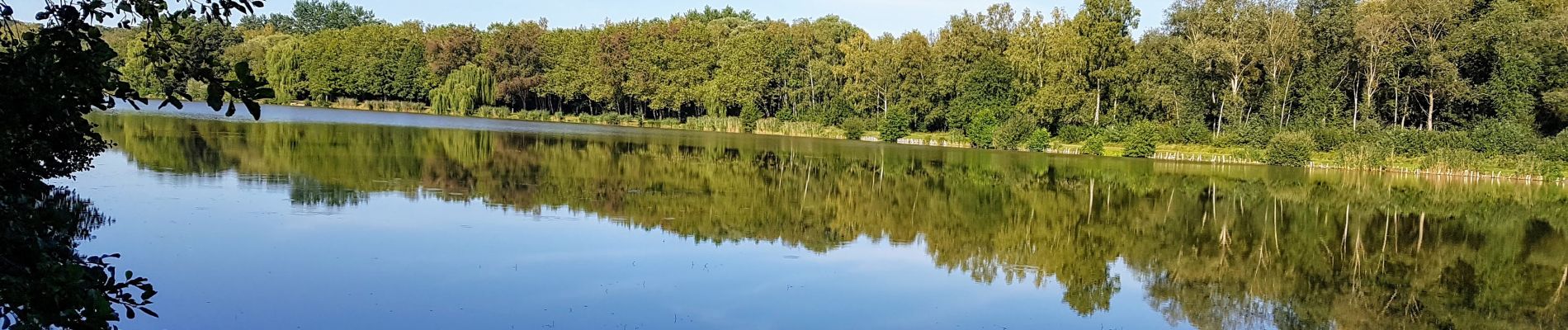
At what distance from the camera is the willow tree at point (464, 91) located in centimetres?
8238

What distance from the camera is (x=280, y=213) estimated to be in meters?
17.9

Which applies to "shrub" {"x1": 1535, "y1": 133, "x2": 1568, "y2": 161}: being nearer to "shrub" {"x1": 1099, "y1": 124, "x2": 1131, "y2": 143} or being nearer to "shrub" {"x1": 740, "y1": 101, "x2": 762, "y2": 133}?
"shrub" {"x1": 1099, "y1": 124, "x2": 1131, "y2": 143}

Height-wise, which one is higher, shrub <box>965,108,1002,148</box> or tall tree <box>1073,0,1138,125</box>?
tall tree <box>1073,0,1138,125</box>

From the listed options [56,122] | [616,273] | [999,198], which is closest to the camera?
[56,122]

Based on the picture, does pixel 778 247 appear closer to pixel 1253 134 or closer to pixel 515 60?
pixel 1253 134

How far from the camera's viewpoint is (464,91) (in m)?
82.1

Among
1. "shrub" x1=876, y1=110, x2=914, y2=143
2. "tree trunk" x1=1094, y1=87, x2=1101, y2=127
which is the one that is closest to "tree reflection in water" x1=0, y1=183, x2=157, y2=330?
"tree trunk" x1=1094, y1=87, x2=1101, y2=127

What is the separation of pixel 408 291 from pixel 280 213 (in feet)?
22.7

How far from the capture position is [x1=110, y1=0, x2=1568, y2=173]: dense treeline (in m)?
45.3

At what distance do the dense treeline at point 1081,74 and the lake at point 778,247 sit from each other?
13.4 metres

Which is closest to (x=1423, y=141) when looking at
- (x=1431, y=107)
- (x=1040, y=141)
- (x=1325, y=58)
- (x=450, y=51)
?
(x=1431, y=107)

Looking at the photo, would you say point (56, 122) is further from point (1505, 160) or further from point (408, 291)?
point (1505, 160)

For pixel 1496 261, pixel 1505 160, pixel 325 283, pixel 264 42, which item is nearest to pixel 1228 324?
pixel 1496 261

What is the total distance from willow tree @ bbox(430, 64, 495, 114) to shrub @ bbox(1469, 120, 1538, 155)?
208 feet
